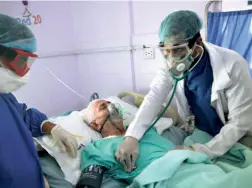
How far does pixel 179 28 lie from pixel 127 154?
2.18ft

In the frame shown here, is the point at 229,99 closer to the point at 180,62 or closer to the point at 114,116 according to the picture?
the point at 180,62

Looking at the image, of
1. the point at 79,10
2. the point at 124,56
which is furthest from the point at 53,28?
the point at 124,56

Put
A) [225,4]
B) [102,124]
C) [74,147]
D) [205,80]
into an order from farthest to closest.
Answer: [225,4] < [102,124] < [205,80] < [74,147]

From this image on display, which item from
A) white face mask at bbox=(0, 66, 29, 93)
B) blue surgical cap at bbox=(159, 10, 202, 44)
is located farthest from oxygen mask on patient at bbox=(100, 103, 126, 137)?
white face mask at bbox=(0, 66, 29, 93)

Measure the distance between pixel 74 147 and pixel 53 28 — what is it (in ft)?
4.83

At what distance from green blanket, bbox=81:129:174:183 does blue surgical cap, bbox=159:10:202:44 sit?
543mm

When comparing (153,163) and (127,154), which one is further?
Answer: (127,154)

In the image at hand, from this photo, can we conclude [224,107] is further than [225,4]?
No

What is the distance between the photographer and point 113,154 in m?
1.25

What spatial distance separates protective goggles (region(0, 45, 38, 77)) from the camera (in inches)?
37.5

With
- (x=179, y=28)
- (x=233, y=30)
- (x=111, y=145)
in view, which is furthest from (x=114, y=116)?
(x=233, y=30)

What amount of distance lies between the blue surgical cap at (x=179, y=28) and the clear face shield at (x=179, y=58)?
0.04m

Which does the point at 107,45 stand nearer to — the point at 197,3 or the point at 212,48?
the point at 197,3

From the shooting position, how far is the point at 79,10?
2.48m
